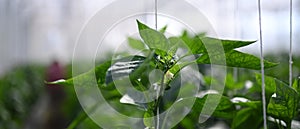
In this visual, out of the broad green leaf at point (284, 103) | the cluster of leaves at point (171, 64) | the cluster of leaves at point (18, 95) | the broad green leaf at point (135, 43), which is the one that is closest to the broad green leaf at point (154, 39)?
the cluster of leaves at point (171, 64)

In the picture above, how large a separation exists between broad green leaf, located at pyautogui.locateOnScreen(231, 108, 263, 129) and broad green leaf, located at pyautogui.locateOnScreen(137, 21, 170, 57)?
209 millimetres

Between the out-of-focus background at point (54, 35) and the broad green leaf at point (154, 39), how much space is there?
4.03 feet

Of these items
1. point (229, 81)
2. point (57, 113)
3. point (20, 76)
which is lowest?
point (57, 113)

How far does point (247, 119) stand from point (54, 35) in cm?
302

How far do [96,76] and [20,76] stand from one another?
76.4 inches

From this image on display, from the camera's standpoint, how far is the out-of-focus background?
2.12m

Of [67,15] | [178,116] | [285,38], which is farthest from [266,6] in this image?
[178,116]

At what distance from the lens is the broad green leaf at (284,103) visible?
570 mm

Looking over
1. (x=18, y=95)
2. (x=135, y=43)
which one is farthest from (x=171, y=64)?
(x=18, y=95)

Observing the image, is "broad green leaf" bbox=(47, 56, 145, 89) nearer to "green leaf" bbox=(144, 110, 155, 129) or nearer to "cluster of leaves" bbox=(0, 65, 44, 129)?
"green leaf" bbox=(144, 110, 155, 129)

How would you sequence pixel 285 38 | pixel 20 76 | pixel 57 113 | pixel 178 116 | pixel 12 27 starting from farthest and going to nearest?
pixel 285 38 < pixel 12 27 < pixel 20 76 < pixel 57 113 < pixel 178 116

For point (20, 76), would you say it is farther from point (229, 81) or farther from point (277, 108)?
point (277, 108)

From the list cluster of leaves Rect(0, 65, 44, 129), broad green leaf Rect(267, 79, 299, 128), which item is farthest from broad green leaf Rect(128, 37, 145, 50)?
cluster of leaves Rect(0, 65, 44, 129)

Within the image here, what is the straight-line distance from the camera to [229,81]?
3.16 ft
